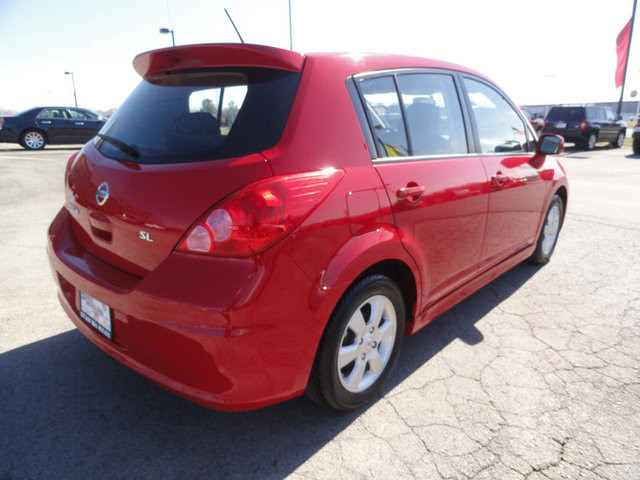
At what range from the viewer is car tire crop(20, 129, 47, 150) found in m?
15.5

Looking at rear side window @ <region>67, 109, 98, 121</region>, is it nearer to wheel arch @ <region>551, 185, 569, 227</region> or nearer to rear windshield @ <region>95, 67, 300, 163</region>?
rear windshield @ <region>95, 67, 300, 163</region>

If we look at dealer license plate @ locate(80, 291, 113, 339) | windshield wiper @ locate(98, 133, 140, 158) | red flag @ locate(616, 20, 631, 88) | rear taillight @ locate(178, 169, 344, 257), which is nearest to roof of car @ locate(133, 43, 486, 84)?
windshield wiper @ locate(98, 133, 140, 158)

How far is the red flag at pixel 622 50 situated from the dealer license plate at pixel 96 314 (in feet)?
97.6

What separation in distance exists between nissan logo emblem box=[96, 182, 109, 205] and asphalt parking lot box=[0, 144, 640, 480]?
1043 mm

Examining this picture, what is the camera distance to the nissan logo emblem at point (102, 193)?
1876 mm

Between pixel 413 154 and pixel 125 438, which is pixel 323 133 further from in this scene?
pixel 125 438

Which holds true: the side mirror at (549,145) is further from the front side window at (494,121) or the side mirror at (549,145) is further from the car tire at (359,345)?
the car tire at (359,345)

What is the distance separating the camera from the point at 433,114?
2.53m

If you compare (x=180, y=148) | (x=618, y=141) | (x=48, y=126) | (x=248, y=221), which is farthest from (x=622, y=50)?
(x=248, y=221)

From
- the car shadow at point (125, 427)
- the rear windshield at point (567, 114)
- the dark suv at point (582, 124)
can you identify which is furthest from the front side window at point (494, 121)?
the rear windshield at point (567, 114)

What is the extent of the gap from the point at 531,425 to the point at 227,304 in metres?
1.65

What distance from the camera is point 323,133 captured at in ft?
5.98

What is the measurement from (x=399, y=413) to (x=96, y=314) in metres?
1.54

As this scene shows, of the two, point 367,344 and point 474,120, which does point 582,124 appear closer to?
point 474,120
